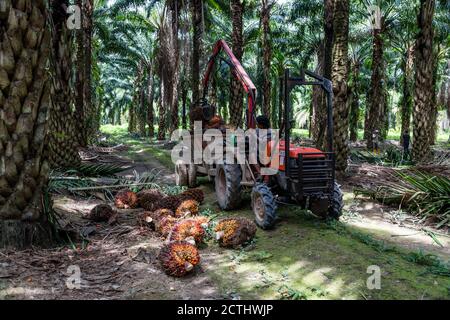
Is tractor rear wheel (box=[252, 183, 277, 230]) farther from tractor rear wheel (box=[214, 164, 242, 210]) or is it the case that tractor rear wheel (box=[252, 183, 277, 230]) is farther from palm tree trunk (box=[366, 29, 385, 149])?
palm tree trunk (box=[366, 29, 385, 149])

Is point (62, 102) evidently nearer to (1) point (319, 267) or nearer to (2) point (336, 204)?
(2) point (336, 204)

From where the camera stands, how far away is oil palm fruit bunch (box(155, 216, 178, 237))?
19.2 ft

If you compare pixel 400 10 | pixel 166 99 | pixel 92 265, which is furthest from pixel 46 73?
pixel 166 99

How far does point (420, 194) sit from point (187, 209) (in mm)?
4913

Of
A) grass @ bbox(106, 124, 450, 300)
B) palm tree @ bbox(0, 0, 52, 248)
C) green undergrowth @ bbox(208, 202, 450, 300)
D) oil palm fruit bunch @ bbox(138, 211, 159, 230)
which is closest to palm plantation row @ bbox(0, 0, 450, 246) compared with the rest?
palm tree @ bbox(0, 0, 52, 248)

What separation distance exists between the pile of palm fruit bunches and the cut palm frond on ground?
400cm

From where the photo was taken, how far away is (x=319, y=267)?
189 inches

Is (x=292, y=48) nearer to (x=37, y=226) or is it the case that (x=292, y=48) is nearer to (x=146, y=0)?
(x=146, y=0)

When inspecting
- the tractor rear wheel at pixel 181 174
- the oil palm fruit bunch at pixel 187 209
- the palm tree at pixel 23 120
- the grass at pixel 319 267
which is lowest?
the grass at pixel 319 267

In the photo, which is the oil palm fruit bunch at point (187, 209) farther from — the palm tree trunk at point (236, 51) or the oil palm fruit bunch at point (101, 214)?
the palm tree trunk at point (236, 51)

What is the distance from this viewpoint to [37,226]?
4719 millimetres

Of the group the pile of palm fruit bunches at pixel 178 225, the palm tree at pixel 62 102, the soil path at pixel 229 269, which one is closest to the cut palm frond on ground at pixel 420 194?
the soil path at pixel 229 269

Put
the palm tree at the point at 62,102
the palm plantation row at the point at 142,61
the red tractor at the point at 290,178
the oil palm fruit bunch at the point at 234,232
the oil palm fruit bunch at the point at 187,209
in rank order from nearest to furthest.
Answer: the palm plantation row at the point at 142,61 → the oil palm fruit bunch at the point at 234,232 → the red tractor at the point at 290,178 → the oil palm fruit bunch at the point at 187,209 → the palm tree at the point at 62,102

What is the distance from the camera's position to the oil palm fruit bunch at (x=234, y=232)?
18.3 ft
